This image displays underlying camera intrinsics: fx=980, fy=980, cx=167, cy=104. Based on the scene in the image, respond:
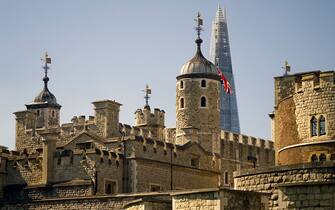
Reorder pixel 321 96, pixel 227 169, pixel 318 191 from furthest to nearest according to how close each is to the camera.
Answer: pixel 227 169, pixel 321 96, pixel 318 191

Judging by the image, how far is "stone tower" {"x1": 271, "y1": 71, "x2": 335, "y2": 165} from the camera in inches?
1403

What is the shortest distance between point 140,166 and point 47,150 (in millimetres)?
4759

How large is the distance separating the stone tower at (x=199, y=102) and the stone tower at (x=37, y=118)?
9.87 meters

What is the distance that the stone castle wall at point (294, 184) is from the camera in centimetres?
2366

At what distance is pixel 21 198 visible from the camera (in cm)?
4956

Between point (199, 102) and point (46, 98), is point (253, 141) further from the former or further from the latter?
point (46, 98)

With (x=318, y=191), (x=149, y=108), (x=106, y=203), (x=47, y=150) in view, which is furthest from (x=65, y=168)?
(x=318, y=191)

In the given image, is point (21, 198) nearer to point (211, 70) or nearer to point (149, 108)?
point (211, 70)

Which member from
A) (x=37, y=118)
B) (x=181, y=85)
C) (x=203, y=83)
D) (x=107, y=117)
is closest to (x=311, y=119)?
(x=107, y=117)

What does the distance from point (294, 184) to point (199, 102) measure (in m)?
38.1

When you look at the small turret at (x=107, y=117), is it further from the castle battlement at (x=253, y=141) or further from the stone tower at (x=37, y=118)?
the castle battlement at (x=253, y=141)

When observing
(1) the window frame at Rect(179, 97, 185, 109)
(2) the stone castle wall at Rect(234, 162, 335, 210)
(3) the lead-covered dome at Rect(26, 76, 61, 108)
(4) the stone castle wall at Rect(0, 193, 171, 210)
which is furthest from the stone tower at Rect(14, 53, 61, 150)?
(2) the stone castle wall at Rect(234, 162, 335, 210)

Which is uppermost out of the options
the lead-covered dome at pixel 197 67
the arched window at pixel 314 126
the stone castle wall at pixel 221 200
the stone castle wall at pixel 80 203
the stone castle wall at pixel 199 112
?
the lead-covered dome at pixel 197 67

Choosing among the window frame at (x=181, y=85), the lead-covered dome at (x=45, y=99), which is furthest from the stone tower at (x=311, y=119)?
the lead-covered dome at (x=45, y=99)
